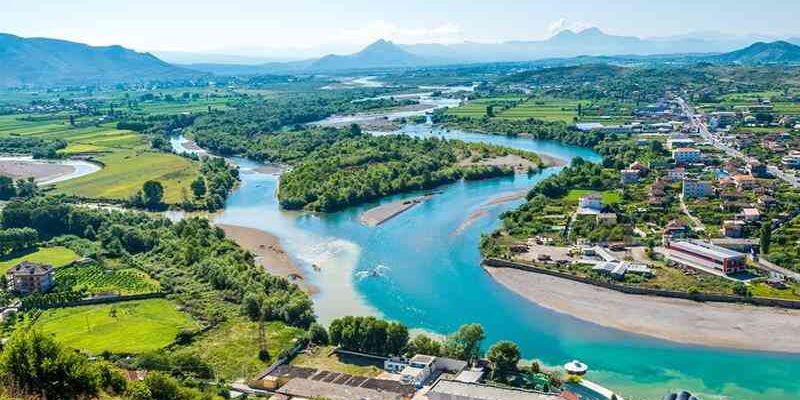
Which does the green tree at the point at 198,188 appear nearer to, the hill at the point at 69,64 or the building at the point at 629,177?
the building at the point at 629,177

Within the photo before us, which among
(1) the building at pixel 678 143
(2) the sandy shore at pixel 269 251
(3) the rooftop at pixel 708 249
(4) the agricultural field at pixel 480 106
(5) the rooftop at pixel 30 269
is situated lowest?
(2) the sandy shore at pixel 269 251

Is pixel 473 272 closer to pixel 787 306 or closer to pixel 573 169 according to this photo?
pixel 787 306

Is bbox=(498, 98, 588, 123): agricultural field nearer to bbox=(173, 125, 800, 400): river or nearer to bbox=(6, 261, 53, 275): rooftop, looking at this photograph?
bbox=(173, 125, 800, 400): river

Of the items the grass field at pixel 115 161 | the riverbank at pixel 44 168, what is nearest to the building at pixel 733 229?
the grass field at pixel 115 161

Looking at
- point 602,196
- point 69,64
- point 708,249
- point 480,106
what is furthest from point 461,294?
point 69,64

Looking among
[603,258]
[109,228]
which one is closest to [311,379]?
[603,258]

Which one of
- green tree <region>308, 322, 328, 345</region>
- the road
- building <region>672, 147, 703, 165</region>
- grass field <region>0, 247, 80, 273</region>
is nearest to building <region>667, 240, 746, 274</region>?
green tree <region>308, 322, 328, 345</region>
